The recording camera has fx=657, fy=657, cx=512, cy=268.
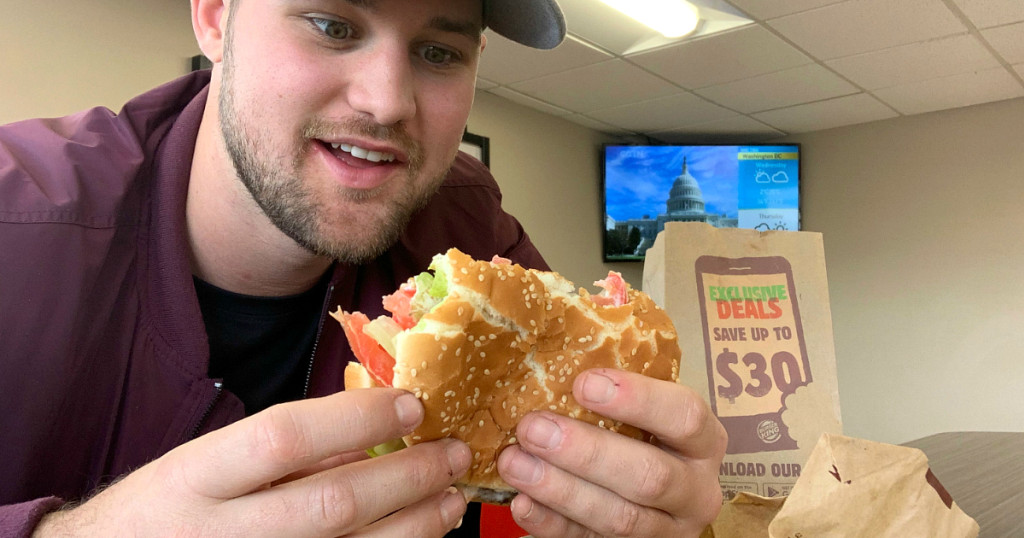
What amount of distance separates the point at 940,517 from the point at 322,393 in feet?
3.48

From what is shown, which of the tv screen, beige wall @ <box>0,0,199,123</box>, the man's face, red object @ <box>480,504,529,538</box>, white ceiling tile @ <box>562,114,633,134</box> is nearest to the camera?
the man's face

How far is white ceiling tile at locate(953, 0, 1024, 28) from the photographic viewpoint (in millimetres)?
3506

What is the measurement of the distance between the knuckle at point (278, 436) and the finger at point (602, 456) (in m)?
0.30

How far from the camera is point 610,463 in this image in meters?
0.84

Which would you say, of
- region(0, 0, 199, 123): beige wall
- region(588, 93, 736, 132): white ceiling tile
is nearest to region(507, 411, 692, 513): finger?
region(0, 0, 199, 123): beige wall

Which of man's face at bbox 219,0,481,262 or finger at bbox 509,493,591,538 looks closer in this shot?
finger at bbox 509,493,591,538

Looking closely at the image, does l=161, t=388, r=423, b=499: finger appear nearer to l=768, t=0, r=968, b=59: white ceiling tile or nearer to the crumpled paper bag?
the crumpled paper bag

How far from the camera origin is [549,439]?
835 mm

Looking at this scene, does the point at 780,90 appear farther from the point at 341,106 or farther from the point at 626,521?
the point at 626,521

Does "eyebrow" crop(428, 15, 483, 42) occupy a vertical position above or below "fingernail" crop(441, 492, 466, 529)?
above

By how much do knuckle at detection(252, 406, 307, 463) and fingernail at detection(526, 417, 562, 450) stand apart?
300mm

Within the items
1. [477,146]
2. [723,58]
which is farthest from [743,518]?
[477,146]

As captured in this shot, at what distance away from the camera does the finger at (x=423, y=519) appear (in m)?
0.74

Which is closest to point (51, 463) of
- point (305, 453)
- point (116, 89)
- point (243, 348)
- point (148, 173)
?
point (243, 348)
